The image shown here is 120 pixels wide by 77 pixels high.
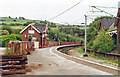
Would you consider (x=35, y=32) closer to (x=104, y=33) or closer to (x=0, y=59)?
(x=104, y=33)

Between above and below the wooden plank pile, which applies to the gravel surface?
below

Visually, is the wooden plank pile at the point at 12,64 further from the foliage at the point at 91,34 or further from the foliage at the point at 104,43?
the foliage at the point at 91,34

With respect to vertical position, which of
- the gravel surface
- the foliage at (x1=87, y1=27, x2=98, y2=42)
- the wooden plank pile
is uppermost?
the foliage at (x1=87, y1=27, x2=98, y2=42)

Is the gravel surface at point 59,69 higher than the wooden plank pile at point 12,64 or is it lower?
lower

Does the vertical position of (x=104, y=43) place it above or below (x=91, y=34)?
below

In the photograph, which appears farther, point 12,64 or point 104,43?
point 104,43

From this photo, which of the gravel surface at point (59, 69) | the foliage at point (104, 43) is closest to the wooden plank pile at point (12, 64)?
the gravel surface at point (59, 69)

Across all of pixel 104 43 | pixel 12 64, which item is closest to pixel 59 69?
pixel 12 64

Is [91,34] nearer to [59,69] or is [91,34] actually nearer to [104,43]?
[104,43]

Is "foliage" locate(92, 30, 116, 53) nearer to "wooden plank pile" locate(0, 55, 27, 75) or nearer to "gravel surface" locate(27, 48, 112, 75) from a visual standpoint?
"gravel surface" locate(27, 48, 112, 75)

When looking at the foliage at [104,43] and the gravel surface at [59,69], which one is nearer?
the gravel surface at [59,69]

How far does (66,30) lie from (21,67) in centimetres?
10833

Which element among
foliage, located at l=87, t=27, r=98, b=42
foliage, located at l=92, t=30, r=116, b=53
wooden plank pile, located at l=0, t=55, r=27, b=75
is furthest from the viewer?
foliage, located at l=87, t=27, r=98, b=42

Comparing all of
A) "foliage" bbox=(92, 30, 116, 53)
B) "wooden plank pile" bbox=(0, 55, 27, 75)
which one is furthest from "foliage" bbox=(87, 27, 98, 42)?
"wooden plank pile" bbox=(0, 55, 27, 75)
